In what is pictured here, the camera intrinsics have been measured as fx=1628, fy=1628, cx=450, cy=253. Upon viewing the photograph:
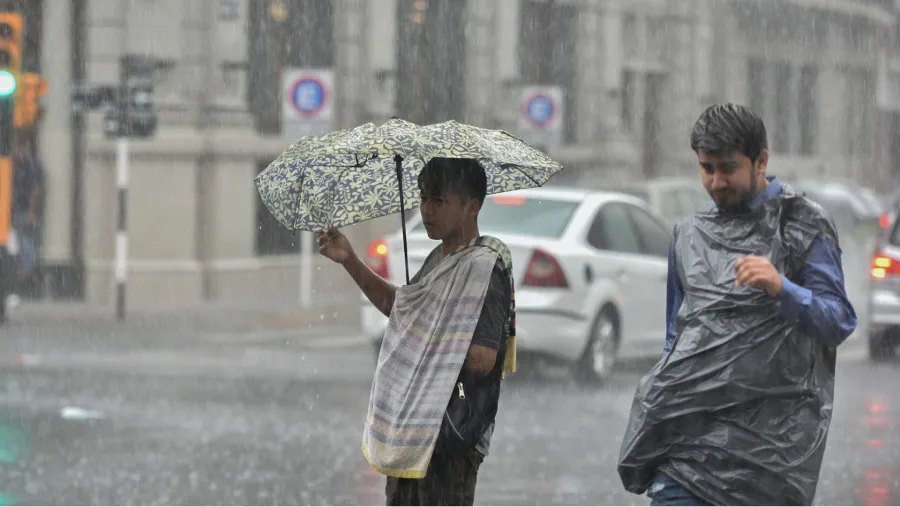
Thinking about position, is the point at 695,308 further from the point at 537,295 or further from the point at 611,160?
the point at 611,160

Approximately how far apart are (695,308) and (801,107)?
4672 centimetres

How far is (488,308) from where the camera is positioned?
3.96m

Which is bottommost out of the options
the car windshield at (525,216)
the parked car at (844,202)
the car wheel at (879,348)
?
the parked car at (844,202)

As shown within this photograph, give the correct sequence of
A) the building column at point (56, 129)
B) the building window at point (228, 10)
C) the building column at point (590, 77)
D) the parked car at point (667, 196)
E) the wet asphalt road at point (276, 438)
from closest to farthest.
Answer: the wet asphalt road at point (276, 438)
the parked car at point (667, 196)
the building column at point (56, 129)
the building window at point (228, 10)
the building column at point (590, 77)

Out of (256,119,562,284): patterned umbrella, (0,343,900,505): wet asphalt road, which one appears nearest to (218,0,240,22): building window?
(0,343,900,505): wet asphalt road

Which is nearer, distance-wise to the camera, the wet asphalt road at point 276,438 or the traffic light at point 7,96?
the wet asphalt road at point 276,438

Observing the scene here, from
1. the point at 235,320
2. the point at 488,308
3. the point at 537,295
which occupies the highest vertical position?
the point at 488,308

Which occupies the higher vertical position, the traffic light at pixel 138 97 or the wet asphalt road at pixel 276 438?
the traffic light at pixel 138 97

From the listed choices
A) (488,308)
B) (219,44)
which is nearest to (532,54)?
(219,44)

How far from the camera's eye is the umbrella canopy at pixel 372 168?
13.4ft

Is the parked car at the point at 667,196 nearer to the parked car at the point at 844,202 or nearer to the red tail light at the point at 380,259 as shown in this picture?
the red tail light at the point at 380,259

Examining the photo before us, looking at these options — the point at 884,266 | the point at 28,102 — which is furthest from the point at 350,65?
the point at 884,266

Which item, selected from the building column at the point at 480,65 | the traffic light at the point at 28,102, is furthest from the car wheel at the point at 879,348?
the building column at the point at 480,65

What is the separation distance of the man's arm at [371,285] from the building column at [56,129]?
16.8m
